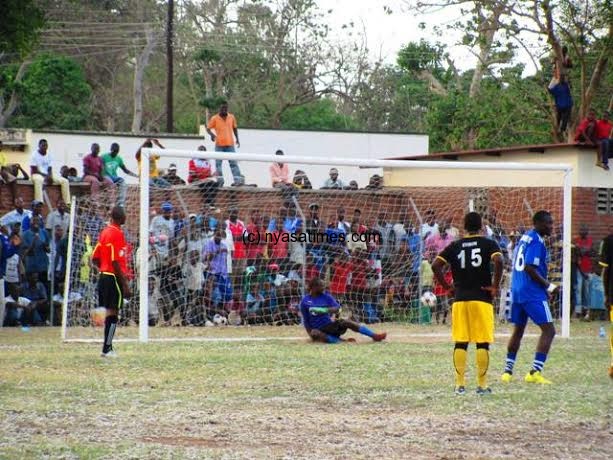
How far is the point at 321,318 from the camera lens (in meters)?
19.5

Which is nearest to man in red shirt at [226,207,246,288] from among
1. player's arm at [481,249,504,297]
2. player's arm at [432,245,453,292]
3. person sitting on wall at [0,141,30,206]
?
person sitting on wall at [0,141,30,206]

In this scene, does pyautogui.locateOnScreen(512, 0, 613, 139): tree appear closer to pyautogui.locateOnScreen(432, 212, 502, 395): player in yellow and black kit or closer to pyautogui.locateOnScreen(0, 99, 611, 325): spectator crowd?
pyautogui.locateOnScreen(0, 99, 611, 325): spectator crowd

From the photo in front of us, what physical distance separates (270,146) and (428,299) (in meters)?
15.5

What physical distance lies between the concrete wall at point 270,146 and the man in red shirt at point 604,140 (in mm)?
6879

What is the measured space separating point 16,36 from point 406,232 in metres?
7.61

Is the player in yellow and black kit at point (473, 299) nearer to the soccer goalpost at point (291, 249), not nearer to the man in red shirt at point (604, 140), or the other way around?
the soccer goalpost at point (291, 249)

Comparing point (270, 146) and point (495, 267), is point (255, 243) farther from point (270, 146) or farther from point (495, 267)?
point (270, 146)

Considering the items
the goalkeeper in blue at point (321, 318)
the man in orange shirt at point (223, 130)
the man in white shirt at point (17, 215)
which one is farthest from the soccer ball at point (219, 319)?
the man in orange shirt at point (223, 130)

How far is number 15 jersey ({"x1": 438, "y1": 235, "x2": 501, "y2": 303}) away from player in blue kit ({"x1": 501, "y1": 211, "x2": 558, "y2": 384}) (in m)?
1.08

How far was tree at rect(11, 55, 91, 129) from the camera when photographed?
5044 cm

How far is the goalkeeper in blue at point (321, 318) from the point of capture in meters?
19.4

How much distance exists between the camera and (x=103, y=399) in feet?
40.3

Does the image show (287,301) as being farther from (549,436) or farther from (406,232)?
(549,436)

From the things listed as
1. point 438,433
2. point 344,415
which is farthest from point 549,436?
point 344,415
